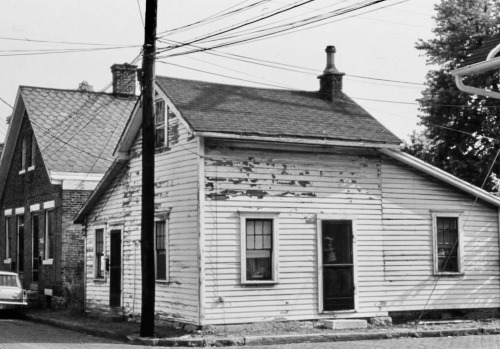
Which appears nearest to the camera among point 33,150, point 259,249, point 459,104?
point 259,249

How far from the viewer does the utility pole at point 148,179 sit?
1908 cm

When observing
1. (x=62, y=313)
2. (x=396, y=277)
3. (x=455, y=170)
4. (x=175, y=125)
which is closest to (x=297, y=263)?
(x=396, y=277)

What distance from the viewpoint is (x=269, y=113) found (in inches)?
870

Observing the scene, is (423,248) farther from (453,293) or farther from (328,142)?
(328,142)

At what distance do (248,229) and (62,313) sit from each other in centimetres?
960

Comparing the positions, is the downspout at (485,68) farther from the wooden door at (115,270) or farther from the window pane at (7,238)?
the window pane at (7,238)

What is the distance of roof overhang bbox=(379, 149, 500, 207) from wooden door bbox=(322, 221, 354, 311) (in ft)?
7.39

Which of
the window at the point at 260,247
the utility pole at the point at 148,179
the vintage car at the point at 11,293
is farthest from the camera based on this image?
the vintage car at the point at 11,293

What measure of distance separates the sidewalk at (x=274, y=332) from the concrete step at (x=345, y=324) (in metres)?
0.18

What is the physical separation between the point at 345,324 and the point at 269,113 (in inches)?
224

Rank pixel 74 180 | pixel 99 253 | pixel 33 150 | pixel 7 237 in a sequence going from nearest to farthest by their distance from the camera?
pixel 99 253 → pixel 74 180 → pixel 33 150 → pixel 7 237

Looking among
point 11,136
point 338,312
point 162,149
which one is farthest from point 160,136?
point 11,136

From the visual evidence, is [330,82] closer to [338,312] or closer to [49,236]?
[338,312]

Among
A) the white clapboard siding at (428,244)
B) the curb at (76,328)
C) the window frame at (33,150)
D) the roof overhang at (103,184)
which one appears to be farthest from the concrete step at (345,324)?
the window frame at (33,150)
